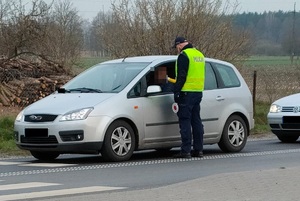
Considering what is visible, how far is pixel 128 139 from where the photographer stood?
14.4 m

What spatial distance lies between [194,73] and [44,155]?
272 cm

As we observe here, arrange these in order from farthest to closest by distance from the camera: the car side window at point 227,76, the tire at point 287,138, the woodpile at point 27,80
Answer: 1. the woodpile at point 27,80
2. the tire at point 287,138
3. the car side window at point 227,76

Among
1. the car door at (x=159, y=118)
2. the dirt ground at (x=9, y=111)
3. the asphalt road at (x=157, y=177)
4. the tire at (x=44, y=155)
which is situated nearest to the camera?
the asphalt road at (x=157, y=177)

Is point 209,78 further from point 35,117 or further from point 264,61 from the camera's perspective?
point 264,61

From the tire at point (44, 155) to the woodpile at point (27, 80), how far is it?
9003mm

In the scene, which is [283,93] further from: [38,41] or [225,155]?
[225,155]

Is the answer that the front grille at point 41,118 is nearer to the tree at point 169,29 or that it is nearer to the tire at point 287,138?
the tire at point 287,138

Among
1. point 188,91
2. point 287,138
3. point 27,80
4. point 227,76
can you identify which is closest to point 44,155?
point 188,91

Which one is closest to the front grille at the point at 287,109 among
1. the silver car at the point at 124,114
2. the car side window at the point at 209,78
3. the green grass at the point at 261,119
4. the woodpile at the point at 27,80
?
the silver car at the point at 124,114

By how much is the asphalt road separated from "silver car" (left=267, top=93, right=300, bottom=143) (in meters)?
1.86

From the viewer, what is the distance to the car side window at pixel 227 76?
16.2m

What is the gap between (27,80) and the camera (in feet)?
81.4

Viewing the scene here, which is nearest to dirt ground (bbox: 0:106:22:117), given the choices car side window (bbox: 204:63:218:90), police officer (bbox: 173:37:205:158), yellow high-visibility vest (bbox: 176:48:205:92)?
car side window (bbox: 204:63:218:90)

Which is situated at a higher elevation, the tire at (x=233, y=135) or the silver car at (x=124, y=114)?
the silver car at (x=124, y=114)
